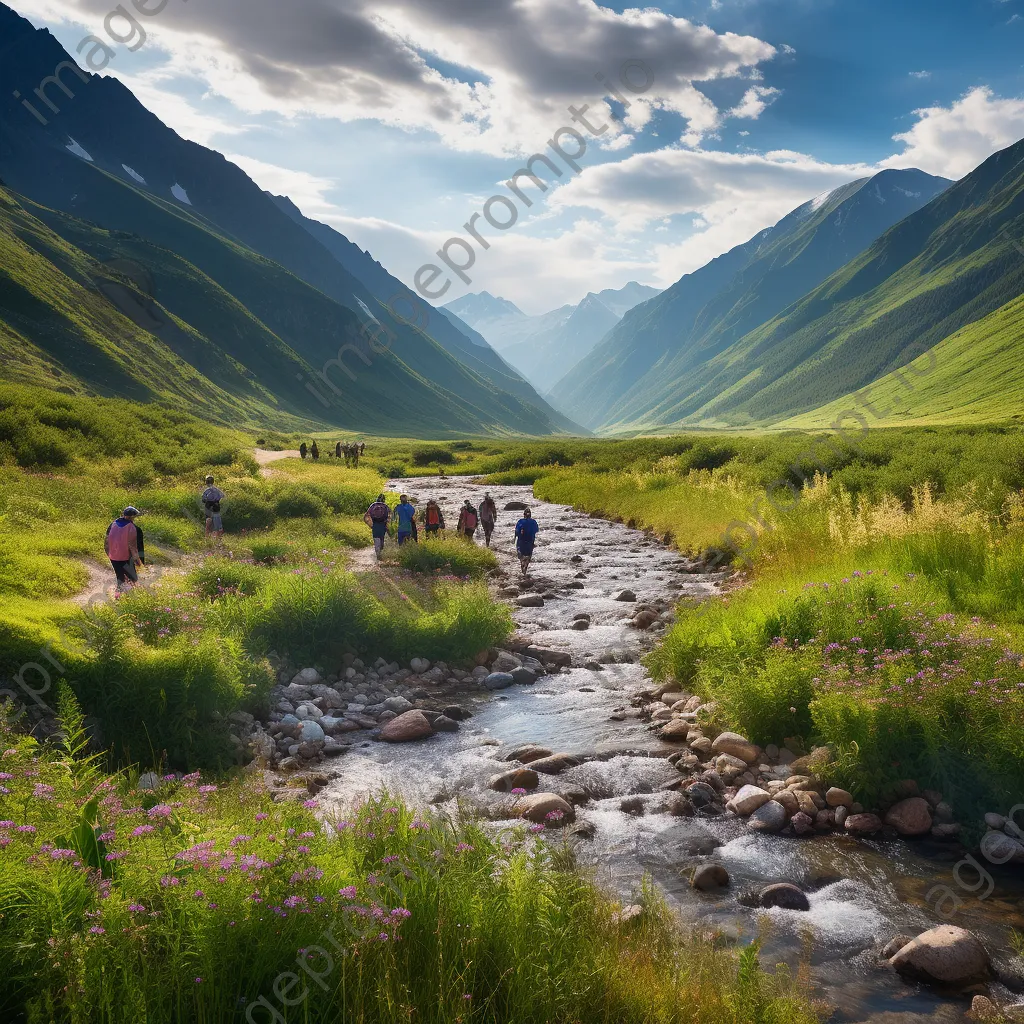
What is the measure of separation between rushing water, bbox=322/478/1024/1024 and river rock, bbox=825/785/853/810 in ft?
1.71

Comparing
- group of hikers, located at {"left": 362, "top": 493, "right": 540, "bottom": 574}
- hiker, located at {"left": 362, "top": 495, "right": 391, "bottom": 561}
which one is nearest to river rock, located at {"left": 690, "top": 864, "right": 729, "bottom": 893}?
group of hikers, located at {"left": 362, "top": 493, "right": 540, "bottom": 574}

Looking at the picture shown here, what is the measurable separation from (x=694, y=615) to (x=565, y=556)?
41.6 feet

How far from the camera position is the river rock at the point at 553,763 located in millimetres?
9898

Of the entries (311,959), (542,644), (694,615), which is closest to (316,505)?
(542,644)

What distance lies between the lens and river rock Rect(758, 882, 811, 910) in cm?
698

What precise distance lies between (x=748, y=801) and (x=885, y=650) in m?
3.21

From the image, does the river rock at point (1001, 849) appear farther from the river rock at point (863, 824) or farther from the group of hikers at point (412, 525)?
the group of hikers at point (412, 525)

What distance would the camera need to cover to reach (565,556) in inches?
1056

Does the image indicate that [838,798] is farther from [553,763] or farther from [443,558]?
[443,558]

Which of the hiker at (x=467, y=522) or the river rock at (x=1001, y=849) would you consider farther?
the hiker at (x=467, y=522)

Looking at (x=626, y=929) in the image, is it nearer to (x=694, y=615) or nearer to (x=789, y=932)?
(x=789, y=932)

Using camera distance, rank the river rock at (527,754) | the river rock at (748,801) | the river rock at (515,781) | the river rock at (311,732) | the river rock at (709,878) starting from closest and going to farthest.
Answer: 1. the river rock at (709,878)
2. the river rock at (748,801)
3. the river rock at (515,781)
4. the river rock at (527,754)
5. the river rock at (311,732)

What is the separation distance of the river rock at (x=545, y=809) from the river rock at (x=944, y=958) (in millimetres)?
3565

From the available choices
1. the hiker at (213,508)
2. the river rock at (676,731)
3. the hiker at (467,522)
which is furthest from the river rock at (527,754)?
the hiker at (213,508)
